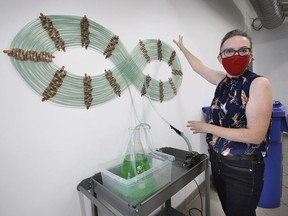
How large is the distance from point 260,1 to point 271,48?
218 centimetres

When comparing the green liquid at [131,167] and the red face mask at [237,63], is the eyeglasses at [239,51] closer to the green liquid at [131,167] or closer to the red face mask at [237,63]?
the red face mask at [237,63]

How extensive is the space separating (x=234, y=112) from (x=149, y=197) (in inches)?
24.3

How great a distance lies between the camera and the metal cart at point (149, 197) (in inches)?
33.8

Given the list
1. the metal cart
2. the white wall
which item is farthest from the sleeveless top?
the white wall

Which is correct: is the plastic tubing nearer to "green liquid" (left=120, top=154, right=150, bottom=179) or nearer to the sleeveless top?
"green liquid" (left=120, top=154, right=150, bottom=179)

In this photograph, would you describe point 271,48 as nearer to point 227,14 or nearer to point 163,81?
point 227,14

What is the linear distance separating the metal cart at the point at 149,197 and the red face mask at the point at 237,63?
60cm

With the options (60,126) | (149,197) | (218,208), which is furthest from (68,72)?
(218,208)

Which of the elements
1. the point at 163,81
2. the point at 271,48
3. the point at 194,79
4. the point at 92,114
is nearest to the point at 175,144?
the point at 163,81

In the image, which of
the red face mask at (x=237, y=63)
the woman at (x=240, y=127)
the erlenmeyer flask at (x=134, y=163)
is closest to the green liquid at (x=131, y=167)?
the erlenmeyer flask at (x=134, y=163)

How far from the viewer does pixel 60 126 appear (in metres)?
0.98

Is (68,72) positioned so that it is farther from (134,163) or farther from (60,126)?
(134,163)

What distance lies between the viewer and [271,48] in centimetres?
409

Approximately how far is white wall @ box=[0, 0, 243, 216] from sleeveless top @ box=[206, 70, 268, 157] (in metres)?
0.58
